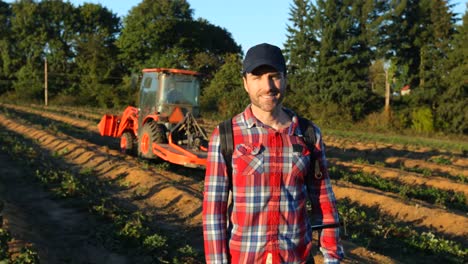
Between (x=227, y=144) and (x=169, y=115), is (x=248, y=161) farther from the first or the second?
(x=169, y=115)

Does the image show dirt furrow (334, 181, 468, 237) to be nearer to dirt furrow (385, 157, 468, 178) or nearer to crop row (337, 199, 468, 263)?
crop row (337, 199, 468, 263)

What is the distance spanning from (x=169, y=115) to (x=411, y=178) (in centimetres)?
573

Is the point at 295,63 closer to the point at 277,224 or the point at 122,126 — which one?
the point at 122,126

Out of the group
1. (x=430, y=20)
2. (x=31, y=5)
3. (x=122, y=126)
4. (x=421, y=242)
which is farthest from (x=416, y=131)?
(x=31, y=5)

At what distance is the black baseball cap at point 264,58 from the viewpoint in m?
2.34

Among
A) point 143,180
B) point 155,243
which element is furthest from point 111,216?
point 143,180

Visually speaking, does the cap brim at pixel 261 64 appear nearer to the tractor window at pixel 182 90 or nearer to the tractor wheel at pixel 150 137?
the tractor wheel at pixel 150 137

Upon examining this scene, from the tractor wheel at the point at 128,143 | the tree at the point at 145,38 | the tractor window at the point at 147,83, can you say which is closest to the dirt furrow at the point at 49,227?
the tractor window at the point at 147,83

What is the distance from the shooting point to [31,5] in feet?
187

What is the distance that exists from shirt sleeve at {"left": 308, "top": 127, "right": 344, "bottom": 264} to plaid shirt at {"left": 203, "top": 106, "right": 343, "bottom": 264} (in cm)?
3

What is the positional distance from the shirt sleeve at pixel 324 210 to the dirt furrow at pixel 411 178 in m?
9.32

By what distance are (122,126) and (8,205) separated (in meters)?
6.36

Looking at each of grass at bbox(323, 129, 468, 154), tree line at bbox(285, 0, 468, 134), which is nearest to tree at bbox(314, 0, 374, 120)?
tree line at bbox(285, 0, 468, 134)

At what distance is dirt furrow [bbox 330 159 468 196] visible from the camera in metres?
11.0
